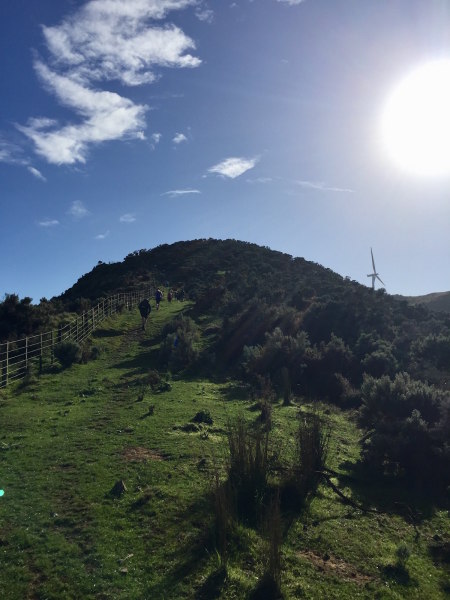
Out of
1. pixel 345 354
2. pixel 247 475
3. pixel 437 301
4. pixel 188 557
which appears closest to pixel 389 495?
pixel 247 475

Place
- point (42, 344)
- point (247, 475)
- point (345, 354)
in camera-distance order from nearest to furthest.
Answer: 1. point (247, 475)
2. point (345, 354)
3. point (42, 344)

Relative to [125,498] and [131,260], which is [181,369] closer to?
[125,498]

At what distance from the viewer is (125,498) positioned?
8734 mm

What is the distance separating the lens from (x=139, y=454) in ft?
36.4

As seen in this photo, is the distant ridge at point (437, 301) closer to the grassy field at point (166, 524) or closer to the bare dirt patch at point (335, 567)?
the grassy field at point (166, 524)

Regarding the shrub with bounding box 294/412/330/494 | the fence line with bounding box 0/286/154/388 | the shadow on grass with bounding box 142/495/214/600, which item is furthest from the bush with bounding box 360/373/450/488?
the fence line with bounding box 0/286/154/388

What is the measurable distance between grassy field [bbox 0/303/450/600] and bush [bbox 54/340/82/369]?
8093 millimetres

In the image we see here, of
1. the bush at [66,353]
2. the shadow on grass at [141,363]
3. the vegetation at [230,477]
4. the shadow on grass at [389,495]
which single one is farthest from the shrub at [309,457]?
the bush at [66,353]

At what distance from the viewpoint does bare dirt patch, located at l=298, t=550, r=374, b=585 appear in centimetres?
700

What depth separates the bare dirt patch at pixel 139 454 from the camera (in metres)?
10.8

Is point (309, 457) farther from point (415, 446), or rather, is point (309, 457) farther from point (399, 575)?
point (415, 446)

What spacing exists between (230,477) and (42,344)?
1705 centimetres

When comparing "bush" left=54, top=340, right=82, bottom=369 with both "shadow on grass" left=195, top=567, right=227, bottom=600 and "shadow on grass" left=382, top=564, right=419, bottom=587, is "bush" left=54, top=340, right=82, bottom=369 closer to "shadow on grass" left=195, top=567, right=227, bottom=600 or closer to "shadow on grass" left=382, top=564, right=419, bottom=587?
"shadow on grass" left=195, top=567, right=227, bottom=600

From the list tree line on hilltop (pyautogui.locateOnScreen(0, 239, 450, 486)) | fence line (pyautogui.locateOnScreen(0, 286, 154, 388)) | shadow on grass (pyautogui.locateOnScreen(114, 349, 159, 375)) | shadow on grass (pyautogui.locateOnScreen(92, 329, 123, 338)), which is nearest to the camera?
tree line on hilltop (pyautogui.locateOnScreen(0, 239, 450, 486))
